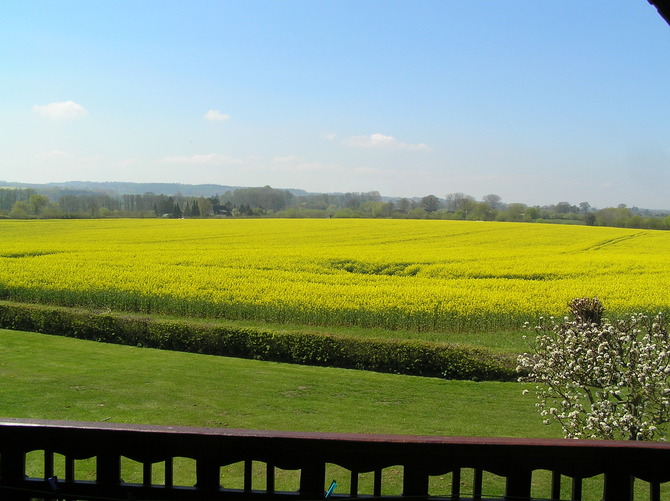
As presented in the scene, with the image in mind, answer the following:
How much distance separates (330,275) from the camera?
20.7 meters

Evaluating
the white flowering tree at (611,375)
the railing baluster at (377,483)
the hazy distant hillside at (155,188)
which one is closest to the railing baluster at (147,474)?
the railing baluster at (377,483)

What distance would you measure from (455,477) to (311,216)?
5671 cm

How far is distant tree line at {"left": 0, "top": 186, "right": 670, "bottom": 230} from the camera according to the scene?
38406 millimetres

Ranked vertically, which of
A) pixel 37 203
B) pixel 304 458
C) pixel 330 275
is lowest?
pixel 330 275

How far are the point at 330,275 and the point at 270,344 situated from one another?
865cm

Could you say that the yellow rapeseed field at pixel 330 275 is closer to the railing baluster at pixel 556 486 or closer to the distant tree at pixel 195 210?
the railing baluster at pixel 556 486

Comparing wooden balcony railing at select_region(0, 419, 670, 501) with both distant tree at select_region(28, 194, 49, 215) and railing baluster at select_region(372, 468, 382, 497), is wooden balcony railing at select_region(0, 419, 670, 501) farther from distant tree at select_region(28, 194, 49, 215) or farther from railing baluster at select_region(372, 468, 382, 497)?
distant tree at select_region(28, 194, 49, 215)

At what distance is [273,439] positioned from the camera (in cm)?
221

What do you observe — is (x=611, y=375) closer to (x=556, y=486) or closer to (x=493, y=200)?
(x=556, y=486)

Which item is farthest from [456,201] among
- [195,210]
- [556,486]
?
[556,486]

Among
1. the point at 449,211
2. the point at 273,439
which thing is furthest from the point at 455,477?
the point at 449,211

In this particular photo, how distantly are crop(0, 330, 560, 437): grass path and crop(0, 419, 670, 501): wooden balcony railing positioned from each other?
227 inches

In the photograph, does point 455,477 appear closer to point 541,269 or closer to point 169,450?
point 169,450

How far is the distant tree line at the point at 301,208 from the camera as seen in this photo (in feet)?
126
